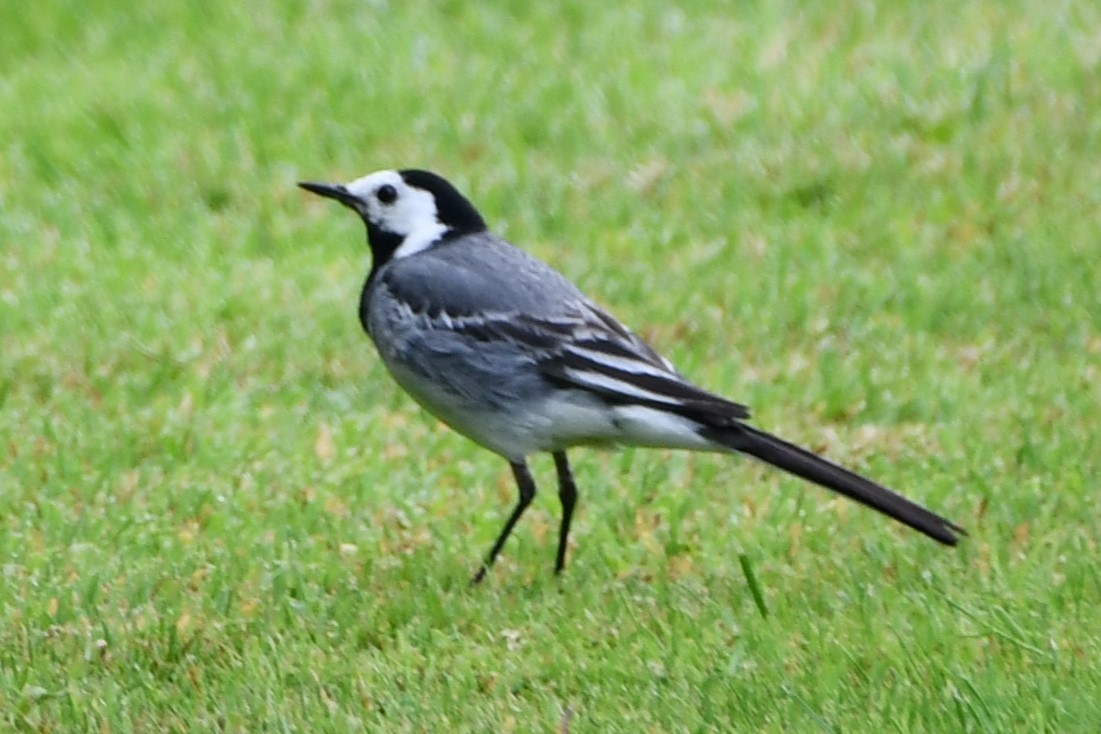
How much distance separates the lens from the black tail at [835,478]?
6.21 metres

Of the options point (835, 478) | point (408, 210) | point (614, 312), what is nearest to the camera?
point (835, 478)

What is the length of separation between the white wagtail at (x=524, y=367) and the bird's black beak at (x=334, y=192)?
2cm

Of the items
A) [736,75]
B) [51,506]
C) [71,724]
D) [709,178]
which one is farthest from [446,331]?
[736,75]

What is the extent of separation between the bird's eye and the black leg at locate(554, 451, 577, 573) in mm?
1189

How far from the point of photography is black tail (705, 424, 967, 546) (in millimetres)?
6207

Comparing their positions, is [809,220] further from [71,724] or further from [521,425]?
[71,724]

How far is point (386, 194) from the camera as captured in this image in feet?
25.2

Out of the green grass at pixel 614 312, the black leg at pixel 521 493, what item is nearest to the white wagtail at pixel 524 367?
the black leg at pixel 521 493

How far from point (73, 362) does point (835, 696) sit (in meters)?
4.42

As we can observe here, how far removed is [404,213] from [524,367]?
1.01 meters

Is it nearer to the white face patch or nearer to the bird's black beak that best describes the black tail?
the white face patch

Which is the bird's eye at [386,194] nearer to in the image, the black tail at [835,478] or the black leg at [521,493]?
the black leg at [521,493]

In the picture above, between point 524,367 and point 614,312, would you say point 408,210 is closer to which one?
point 524,367

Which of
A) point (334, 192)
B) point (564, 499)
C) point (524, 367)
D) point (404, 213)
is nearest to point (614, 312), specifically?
point (404, 213)
